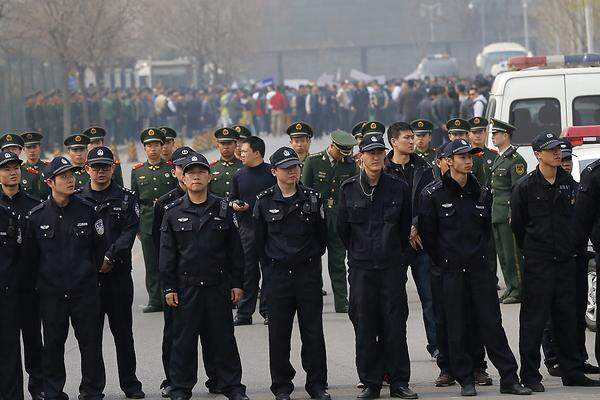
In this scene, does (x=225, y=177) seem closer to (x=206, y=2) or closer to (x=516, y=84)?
(x=516, y=84)

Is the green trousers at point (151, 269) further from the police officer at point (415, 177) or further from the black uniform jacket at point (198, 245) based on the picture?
the black uniform jacket at point (198, 245)

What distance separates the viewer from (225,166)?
48.0 feet

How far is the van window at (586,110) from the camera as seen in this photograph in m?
17.8

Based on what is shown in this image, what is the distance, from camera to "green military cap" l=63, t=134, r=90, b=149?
45.7ft

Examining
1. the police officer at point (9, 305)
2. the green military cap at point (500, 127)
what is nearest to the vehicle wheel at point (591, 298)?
the green military cap at point (500, 127)

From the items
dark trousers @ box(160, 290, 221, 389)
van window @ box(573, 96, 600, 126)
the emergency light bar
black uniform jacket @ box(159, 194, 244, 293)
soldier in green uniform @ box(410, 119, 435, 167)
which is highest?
the emergency light bar

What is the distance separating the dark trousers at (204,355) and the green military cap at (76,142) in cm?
374

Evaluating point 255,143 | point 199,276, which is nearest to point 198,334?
point 199,276

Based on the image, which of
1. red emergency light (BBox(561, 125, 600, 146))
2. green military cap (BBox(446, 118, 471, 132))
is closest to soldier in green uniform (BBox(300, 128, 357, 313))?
green military cap (BBox(446, 118, 471, 132))

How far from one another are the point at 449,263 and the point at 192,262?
184 cm

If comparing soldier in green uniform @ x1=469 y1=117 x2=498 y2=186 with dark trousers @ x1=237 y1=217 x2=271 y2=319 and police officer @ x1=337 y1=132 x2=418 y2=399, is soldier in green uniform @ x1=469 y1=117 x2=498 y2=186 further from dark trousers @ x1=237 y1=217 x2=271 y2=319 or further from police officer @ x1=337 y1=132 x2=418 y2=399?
police officer @ x1=337 y1=132 x2=418 y2=399

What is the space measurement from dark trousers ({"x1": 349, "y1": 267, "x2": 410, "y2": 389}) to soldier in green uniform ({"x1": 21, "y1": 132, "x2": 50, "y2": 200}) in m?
4.98

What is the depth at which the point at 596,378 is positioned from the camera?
10711 millimetres

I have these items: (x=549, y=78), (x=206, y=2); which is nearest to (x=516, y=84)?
(x=549, y=78)
